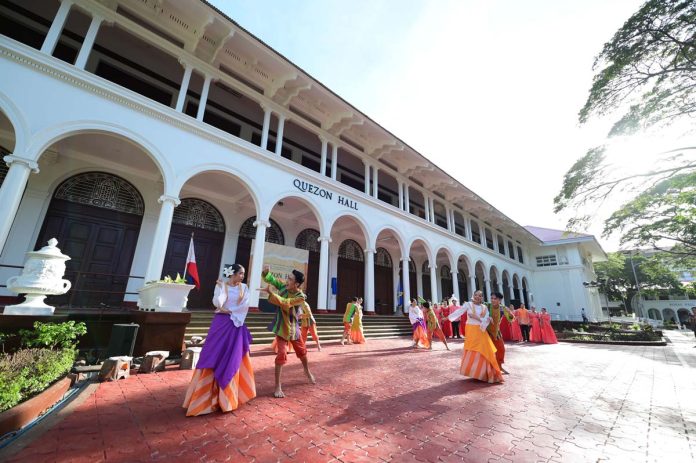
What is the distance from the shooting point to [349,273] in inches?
640

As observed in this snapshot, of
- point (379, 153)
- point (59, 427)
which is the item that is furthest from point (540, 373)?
point (379, 153)

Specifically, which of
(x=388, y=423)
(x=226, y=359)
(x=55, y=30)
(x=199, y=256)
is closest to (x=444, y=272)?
(x=199, y=256)

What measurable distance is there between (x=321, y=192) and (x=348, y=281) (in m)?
6.08

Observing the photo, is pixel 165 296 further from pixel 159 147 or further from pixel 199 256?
pixel 199 256

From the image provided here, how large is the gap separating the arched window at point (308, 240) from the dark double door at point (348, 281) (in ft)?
6.08

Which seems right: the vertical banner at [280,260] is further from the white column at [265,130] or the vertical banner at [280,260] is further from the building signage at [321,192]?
the white column at [265,130]

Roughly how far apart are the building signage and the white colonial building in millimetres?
56

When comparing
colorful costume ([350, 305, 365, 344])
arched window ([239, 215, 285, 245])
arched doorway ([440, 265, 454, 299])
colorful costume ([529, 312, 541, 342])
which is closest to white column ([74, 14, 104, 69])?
arched window ([239, 215, 285, 245])

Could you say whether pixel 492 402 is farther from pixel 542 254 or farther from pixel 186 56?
pixel 542 254

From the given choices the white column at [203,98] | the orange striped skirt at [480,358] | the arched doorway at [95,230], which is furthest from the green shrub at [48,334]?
the white column at [203,98]

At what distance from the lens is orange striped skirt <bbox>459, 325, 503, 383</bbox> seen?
4.76m

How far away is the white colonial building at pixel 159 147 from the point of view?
706cm

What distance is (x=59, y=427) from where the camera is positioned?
253cm

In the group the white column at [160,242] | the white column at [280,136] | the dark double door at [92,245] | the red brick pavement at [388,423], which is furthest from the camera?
the white column at [280,136]
